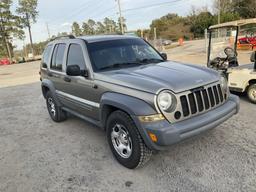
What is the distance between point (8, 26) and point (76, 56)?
46.3 metres

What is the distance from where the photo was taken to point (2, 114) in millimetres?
6949

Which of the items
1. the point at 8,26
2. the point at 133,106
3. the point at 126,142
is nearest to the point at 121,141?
the point at 126,142

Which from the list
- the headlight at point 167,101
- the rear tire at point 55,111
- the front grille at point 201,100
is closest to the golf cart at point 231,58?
the front grille at point 201,100

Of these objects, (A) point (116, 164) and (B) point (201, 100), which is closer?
(B) point (201, 100)

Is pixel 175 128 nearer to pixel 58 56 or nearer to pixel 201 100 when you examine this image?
pixel 201 100

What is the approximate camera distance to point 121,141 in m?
3.44

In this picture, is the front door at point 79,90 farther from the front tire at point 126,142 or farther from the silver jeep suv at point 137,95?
the front tire at point 126,142

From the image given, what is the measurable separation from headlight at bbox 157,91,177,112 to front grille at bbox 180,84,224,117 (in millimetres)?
130

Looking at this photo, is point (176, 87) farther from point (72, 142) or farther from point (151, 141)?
point (72, 142)

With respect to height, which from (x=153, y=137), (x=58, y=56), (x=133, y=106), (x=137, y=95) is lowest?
(x=153, y=137)

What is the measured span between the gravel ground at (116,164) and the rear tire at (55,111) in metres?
0.54

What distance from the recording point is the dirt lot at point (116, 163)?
2963 mm

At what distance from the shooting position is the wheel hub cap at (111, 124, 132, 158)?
3.30 meters

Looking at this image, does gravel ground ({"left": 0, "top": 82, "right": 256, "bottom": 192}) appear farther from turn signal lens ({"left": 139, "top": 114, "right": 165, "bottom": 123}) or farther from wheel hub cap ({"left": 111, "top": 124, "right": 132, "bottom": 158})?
turn signal lens ({"left": 139, "top": 114, "right": 165, "bottom": 123})
